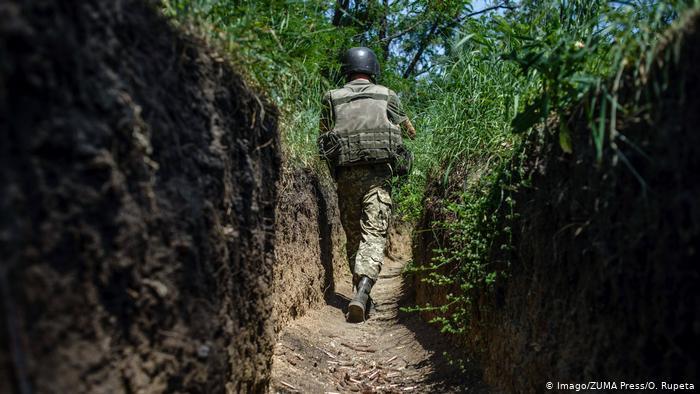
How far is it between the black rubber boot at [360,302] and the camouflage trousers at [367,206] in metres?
0.12

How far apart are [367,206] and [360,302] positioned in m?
0.88

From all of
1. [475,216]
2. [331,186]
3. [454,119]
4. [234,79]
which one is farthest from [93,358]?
[331,186]

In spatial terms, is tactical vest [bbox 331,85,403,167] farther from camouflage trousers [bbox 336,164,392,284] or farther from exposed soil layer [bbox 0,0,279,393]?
exposed soil layer [bbox 0,0,279,393]

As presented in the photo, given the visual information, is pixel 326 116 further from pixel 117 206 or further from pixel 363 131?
pixel 117 206


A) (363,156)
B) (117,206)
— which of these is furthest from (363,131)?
(117,206)

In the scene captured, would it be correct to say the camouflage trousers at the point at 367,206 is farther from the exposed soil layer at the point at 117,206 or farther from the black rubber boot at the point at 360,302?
the exposed soil layer at the point at 117,206

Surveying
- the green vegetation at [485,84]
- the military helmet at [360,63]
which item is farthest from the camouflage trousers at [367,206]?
the military helmet at [360,63]

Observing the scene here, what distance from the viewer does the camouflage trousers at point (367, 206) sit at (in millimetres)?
4852

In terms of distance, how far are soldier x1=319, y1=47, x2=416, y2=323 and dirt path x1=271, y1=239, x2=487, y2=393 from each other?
1.09ft

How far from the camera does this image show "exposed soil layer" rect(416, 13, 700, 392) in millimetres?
1341

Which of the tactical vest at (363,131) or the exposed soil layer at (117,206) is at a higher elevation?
the tactical vest at (363,131)

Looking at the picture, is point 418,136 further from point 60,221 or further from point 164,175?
point 60,221

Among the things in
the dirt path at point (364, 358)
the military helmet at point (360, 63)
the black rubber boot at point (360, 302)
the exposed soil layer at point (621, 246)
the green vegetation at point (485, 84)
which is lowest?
the dirt path at point (364, 358)

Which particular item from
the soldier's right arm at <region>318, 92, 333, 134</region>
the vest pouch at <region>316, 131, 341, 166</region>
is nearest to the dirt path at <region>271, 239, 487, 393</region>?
the vest pouch at <region>316, 131, 341, 166</region>
